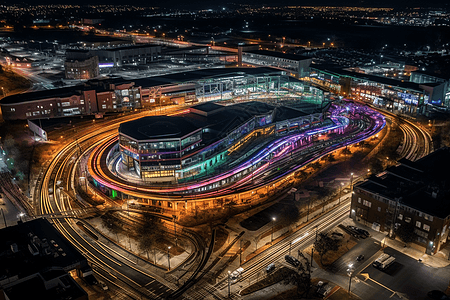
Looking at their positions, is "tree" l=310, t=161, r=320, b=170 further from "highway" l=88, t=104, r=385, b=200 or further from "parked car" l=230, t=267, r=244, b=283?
"parked car" l=230, t=267, r=244, b=283

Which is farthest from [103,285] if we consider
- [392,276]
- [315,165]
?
[315,165]

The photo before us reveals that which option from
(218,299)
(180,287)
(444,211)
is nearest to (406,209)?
(444,211)

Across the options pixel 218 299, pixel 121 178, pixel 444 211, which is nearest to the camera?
pixel 218 299

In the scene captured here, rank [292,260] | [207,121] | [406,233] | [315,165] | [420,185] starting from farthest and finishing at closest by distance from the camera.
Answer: [207,121]
[315,165]
[420,185]
[406,233]
[292,260]

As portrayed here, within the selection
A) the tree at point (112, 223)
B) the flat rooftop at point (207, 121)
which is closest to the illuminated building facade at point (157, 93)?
the flat rooftop at point (207, 121)

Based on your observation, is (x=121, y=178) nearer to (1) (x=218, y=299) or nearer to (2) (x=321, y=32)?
(1) (x=218, y=299)

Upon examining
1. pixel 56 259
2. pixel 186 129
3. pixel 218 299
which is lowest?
pixel 218 299

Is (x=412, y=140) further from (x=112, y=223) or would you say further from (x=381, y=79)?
(x=112, y=223)
